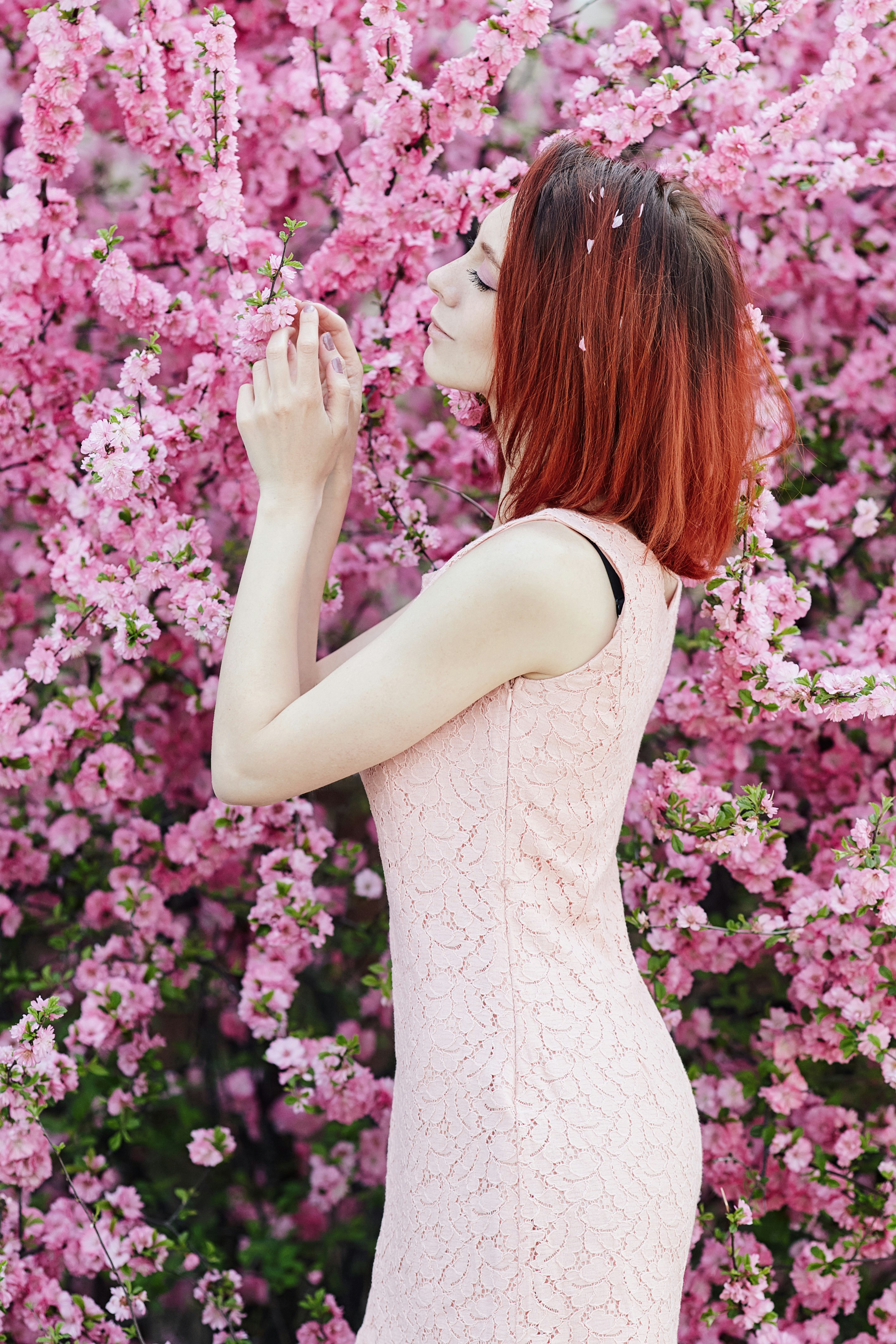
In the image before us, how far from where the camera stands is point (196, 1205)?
2.63 metres

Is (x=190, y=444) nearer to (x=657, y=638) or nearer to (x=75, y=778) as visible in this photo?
(x=75, y=778)

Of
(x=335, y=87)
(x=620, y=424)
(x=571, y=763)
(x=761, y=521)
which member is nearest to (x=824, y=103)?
(x=761, y=521)

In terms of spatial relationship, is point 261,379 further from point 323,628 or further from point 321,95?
point 323,628

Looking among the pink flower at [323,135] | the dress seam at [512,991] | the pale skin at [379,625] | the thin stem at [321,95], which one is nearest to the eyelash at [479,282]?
the pale skin at [379,625]

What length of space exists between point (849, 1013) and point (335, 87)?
6.42 ft

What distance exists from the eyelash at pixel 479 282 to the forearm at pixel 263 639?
13.1 inches

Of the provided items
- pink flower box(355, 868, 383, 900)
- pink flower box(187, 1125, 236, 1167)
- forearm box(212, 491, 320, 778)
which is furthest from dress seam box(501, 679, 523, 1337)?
pink flower box(355, 868, 383, 900)

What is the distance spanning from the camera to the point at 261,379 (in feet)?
4.59

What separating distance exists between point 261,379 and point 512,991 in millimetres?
794

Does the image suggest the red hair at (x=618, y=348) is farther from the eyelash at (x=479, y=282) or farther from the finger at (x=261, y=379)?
the finger at (x=261, y=379)

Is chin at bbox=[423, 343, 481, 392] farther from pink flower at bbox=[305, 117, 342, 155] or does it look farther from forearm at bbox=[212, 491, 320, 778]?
pink flower at bbox=[305, 117, 342, 155]

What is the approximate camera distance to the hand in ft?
4.45

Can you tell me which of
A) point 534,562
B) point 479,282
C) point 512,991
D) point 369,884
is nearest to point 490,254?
point 479,282

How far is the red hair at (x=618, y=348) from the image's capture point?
3.97 feet
